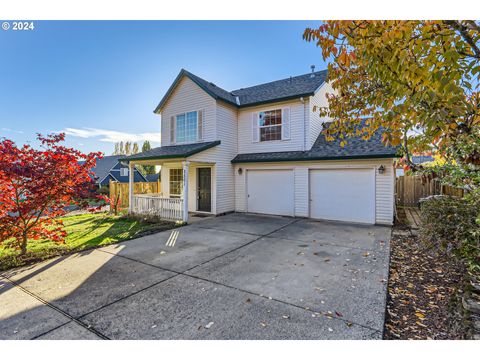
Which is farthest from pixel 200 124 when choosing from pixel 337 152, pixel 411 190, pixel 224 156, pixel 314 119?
pixel 411 190

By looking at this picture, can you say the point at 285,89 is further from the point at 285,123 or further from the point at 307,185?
the point at 307,185

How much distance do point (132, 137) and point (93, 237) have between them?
49608 mm

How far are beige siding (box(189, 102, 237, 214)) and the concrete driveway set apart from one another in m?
4.72

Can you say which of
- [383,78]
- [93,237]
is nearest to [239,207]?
[93,237]

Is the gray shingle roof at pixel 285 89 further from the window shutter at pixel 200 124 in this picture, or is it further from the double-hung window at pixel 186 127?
the double-hung window at pixel 186 127

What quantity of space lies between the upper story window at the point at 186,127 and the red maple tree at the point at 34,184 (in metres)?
6.03

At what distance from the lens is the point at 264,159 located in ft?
34.5

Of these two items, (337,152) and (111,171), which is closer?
(337,152)

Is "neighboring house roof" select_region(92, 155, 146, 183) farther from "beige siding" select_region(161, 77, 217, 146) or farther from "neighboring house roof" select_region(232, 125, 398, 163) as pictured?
"neighboring house roof" select_region(232, 125, 398, 163)

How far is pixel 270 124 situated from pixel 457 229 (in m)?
8.40

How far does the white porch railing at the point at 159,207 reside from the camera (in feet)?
31.5

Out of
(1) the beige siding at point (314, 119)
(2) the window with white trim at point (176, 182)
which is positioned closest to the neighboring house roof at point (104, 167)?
(2) the window with white trim at point (176, 182)

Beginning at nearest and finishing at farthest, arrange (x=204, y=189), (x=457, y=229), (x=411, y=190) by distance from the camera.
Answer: (x=457, y=229) → (x=204, y=189) → (x=411, y=190)

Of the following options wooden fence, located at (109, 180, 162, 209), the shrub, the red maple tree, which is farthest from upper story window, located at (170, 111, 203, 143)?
the shrub
